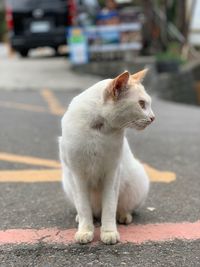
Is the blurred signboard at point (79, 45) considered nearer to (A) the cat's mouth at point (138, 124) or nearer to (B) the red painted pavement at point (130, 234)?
(B) the red painted pavement at point (130, 234)

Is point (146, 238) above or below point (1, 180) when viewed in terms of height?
above

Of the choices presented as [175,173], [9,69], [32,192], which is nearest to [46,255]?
[32,192]

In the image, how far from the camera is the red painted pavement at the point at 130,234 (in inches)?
135

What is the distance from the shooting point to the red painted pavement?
3.42m

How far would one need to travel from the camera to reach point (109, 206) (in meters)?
3.42

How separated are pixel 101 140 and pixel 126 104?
265 millimetres

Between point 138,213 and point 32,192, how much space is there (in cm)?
104

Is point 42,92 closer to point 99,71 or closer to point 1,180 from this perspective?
point 99,71

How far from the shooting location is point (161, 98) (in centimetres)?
1130

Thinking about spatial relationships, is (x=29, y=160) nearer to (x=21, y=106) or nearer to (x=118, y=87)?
(x=118, y=87)

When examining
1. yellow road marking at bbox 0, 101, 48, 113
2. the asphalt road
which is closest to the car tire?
yellow road marking at bbox 0, 101, 48, 113

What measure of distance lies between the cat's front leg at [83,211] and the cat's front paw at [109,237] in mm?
84

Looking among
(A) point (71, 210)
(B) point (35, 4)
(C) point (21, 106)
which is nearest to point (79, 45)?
(B) point (35, 4)

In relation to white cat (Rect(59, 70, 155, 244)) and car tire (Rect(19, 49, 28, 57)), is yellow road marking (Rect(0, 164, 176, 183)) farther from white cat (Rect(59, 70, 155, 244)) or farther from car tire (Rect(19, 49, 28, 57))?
car tire (Rect(19, 49, 28, 57))
